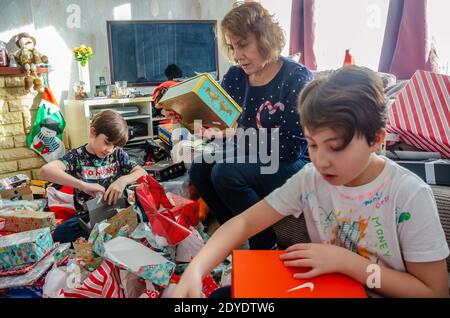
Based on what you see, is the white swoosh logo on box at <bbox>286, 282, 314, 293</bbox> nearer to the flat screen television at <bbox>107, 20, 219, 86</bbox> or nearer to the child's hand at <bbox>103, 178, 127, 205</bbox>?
the child's hand at <bbox>103, 178, 127, 205</bbox>

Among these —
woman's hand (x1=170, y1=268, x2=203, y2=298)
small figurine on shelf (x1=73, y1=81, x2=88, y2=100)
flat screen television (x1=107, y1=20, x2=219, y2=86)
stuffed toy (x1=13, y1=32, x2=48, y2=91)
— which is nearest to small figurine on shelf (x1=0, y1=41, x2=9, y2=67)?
stuffed toy (x1=13, y1=32, x2=48, y2=91)

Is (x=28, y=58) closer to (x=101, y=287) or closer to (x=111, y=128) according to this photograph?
(x=111, y=128)

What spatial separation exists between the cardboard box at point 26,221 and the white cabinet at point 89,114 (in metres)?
1.58

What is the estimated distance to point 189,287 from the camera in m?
0.62

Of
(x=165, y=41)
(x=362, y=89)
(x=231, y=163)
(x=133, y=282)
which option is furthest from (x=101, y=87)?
(x=362, y=89)

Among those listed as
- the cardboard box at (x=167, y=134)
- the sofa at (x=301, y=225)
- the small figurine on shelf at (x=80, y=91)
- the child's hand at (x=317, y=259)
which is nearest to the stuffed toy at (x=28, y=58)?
the small figurine on shelf at (x=80, y=91)

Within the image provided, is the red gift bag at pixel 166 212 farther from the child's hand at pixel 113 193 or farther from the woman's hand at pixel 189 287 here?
the woman's hand at pixel 189 287

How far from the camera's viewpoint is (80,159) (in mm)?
1594

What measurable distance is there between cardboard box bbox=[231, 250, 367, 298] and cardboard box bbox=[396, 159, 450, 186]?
1.94 feet

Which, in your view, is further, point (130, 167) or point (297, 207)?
point (130, 167)

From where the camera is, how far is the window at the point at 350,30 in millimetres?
2250

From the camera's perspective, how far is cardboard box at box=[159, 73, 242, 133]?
1100mm

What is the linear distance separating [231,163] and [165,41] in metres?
2.34
